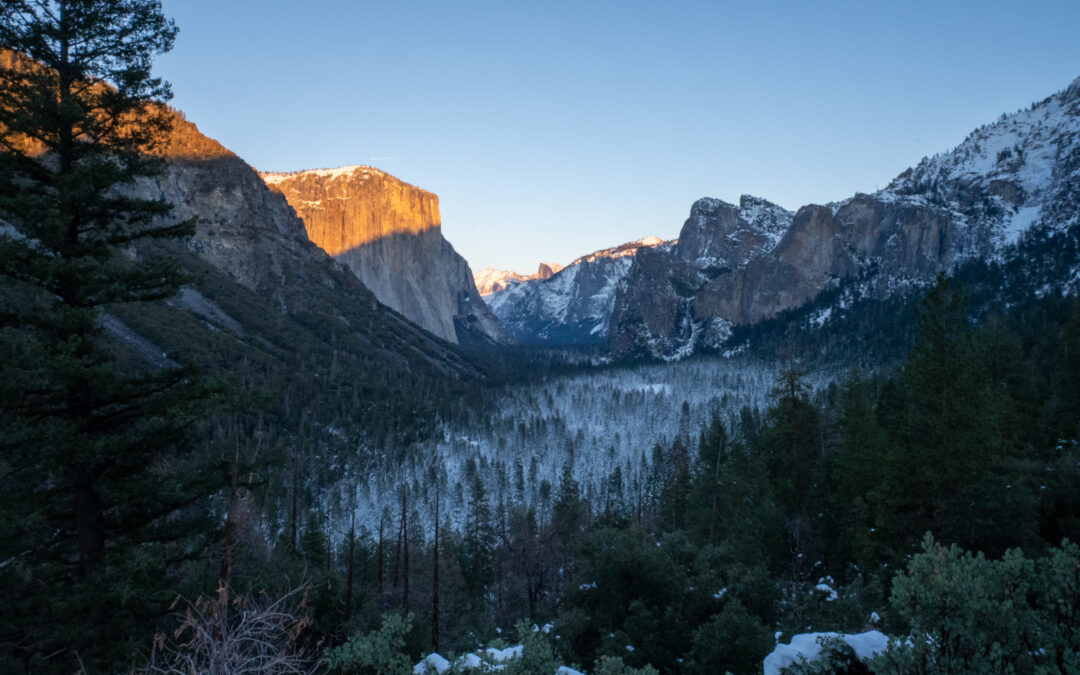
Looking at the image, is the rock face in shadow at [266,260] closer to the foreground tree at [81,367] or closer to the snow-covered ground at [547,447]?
the snow-covered ground at [547,447]

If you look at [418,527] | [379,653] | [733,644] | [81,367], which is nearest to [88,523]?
[81,367]

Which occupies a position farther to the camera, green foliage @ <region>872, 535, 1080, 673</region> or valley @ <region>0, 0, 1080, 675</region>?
valley @ <region>0, 0, 1080, 675</region>

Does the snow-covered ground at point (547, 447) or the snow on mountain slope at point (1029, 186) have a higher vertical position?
the snow on mountain slope at point (1029, 186)

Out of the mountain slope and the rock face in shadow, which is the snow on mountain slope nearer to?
the mountain slope

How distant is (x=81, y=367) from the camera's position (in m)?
8.34

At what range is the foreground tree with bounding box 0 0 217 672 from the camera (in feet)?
27.0

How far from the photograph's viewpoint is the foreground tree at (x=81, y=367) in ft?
27.0

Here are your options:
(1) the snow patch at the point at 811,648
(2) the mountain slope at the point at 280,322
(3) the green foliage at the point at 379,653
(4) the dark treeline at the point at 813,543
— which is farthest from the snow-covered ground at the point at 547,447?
(1) the snow patch at the point at 811,648

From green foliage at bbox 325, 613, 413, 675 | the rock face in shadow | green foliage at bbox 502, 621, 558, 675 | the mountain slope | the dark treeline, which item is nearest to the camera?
green foliage at bbox 502, 621, 558, 675

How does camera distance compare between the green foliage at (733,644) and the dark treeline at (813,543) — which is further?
the dark treeline at (813,543)

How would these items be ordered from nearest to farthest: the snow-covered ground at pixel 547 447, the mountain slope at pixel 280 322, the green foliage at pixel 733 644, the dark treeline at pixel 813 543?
the green foliage at pixel 733 644 < the dark treeline at pixel 813 543 < the snow-covered ground at pixel 547 447 < the mountain slope at pixel 280 322

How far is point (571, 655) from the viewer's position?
45.6 feet

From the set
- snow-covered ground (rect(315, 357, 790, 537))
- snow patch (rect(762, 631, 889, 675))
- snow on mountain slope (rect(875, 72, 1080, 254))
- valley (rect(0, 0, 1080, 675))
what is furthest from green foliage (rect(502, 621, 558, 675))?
snow on mountain slope (rect(875, 72, 1080, 254))

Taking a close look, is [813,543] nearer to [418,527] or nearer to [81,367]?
[81,367]
